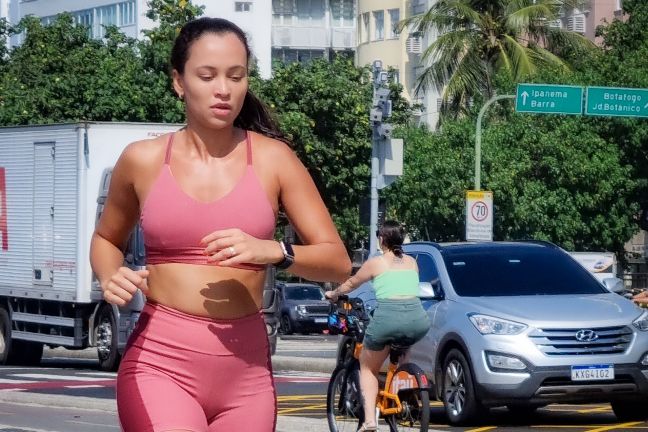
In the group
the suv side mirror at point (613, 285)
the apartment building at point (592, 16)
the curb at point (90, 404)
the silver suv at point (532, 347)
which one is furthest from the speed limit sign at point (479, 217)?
the apartment building at point (592, 16)

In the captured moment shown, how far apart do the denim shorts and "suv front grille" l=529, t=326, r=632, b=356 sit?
1.77 m

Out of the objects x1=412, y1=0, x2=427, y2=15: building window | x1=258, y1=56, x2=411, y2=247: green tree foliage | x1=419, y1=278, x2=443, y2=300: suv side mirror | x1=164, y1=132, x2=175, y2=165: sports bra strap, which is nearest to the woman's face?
x1=164, y1=132, x2=175, y2=165: sports bra strap

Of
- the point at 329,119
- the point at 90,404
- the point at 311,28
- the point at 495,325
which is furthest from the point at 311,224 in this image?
the point at 311,28

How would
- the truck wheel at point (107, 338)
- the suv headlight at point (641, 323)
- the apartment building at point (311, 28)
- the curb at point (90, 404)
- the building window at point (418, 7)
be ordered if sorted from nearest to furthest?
the curb at point (90, 404), the suv headlight at point (641, 323), the truck wheel at point (107, 338), the building window at point (418, 7), the apartment building at point (311, 28)

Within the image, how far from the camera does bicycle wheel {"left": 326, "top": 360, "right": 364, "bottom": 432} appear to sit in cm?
1258

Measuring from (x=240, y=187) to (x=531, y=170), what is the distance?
5232 cm

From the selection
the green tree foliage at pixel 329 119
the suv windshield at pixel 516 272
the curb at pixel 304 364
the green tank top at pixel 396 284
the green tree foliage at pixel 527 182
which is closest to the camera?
the green tank top at pixel 396 284

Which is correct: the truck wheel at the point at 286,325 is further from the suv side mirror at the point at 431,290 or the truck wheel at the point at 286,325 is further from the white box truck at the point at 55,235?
the suv side mirror at the point at 431,290

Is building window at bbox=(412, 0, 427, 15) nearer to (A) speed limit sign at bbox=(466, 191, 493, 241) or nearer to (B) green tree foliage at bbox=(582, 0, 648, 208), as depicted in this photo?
(B) green tree foliage at bbox=(582, 0, 648, 208)

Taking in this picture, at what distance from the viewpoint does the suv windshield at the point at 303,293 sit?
51.7m

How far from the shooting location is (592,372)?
13.6m

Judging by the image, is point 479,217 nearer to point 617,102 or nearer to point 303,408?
point 617,102

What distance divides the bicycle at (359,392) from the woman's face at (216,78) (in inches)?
298

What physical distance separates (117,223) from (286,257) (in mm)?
635
